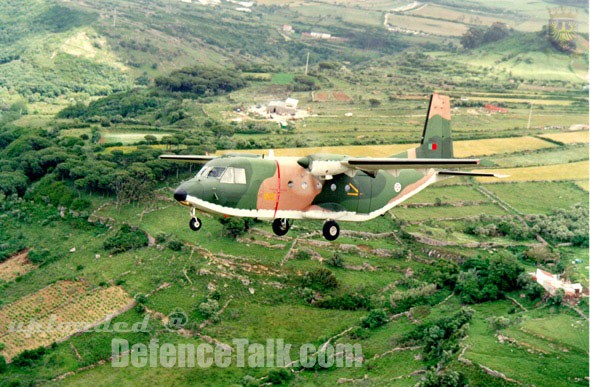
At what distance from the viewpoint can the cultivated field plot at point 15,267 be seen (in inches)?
3029

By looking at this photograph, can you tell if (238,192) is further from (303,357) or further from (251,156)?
(303,357)

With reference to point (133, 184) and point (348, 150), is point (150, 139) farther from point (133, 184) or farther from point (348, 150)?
point (348, 150)

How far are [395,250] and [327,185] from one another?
3427cm

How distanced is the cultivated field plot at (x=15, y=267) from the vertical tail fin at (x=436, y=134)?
46597mm

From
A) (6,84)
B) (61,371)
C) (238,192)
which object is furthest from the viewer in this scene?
(6,84)

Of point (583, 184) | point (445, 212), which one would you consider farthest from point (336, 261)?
point (583, 184)

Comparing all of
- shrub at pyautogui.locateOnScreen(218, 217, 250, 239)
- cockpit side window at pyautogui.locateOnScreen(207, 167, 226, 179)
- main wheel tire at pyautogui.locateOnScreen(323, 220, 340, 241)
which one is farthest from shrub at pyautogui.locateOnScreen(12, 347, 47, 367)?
main wheel tire at pyautogui.locateOnScreen(323, 220, 340, 241)

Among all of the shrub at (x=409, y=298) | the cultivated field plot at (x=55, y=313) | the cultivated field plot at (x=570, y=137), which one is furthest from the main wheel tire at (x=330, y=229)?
the cultivated field plot at (x=570, y=137)

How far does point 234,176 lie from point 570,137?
317 feet

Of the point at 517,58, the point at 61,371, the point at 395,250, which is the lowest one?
the point at 61,371

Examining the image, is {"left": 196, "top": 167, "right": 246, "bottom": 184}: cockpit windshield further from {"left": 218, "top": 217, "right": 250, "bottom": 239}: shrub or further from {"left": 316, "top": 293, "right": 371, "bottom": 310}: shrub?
{"left": 218, "top": 217, "right": 250, "bottom": 239}: shrub

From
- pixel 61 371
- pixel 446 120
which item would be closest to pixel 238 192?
pixel 446 120

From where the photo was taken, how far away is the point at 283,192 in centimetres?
4212

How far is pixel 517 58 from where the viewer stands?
19825 cm
